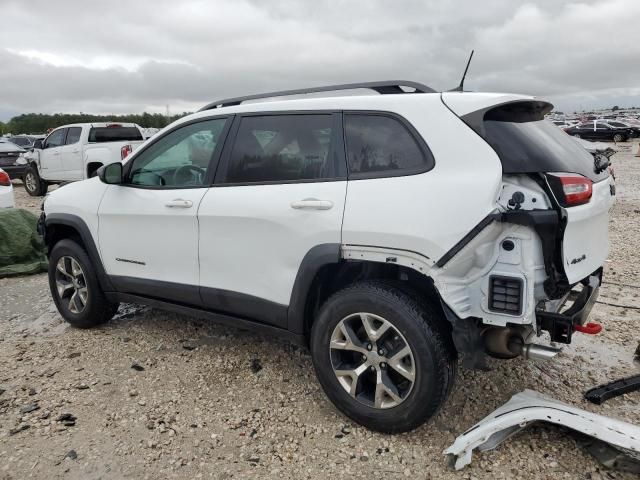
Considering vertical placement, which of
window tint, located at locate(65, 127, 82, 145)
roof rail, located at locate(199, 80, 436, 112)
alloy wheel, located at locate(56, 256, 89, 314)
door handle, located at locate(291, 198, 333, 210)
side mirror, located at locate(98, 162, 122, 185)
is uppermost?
roof rail, located at locate(199, 80, 436, 112)

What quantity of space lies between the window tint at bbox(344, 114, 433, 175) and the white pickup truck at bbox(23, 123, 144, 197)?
33.4 feet

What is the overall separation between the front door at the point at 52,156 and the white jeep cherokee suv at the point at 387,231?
1121 centimetres

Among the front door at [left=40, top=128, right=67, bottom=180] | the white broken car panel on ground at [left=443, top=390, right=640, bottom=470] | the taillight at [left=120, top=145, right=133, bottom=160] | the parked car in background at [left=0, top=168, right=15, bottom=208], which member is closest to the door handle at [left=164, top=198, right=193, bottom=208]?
the white broken car panel on ground at [left=443, top=390, right=640, bottom=470]

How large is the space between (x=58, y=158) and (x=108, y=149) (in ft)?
5.55

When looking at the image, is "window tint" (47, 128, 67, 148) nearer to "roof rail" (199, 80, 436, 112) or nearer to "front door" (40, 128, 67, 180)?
"front door" (40, 128, 67, 180)

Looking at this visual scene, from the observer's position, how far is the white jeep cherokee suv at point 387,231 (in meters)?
2.59

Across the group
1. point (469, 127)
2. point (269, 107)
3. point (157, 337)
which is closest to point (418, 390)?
point (469, 127)

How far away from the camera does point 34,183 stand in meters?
14.7

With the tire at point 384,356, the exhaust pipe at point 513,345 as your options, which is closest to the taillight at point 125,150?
the tire at point 384,356

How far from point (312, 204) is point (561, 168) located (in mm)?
1312

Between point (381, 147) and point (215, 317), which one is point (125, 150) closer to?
point (215, 317)

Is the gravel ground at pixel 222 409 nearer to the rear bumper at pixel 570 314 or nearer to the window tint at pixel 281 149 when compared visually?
the rear bumper at pixel 570 314

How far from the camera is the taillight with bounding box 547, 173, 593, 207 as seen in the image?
2.56m

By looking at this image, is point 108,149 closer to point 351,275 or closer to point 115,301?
point 115,301
